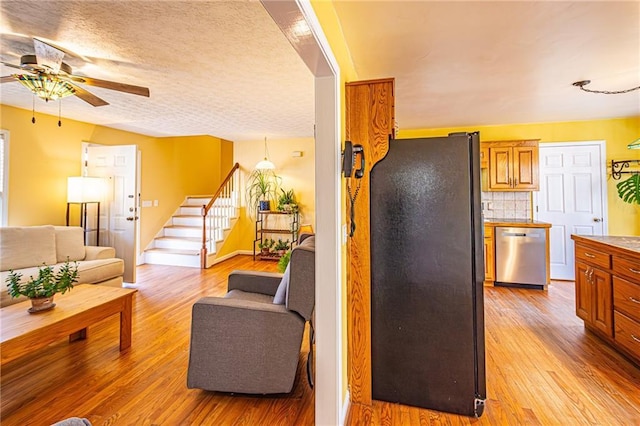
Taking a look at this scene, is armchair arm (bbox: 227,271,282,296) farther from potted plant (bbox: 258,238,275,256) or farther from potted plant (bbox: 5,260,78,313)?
potted plant (bbox: 258,238,275,256)

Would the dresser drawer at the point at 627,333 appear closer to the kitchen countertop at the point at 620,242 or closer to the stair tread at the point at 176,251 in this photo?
the kitchen countertop at the point at 620,242

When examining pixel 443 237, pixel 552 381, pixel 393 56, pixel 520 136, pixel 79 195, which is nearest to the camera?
pixel 443 237

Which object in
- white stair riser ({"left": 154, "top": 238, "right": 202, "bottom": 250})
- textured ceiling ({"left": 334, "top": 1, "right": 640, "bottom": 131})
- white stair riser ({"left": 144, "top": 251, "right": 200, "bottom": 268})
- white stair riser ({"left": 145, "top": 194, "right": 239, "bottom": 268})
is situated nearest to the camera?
textured ceiling ({"left": 334, "top": 1, "right": 640, "bottom": 131})

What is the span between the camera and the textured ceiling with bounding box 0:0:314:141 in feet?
6.15

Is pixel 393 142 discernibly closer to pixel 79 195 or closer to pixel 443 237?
pixel 443 237

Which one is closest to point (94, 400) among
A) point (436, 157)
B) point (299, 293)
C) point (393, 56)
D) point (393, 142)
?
point (299, 293)

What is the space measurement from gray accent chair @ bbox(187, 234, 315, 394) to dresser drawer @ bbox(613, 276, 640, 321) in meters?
2.33

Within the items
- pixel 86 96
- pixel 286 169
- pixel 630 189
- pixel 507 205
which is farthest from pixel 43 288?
pixel 630 189

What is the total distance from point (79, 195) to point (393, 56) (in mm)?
4570

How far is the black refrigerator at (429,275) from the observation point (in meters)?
1.75

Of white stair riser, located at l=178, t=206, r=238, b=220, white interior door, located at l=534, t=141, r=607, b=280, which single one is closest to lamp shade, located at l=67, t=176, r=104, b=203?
white stair riser, located at l=178, t=206, r=238, b=220

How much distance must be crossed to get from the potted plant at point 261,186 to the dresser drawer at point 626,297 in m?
5.22

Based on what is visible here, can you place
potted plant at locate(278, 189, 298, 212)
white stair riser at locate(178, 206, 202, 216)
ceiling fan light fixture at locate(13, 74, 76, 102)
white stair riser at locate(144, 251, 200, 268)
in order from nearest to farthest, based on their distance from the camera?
ceiling fan light fixture at locate(13, 74, 76, 102) → white stair riser at locate(144, 251, 200, 268) → potted plant at locate(278, 189, 298, 212) → white stair riser at locate(178, 206, 202, 216)

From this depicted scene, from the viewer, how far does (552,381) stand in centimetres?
207
